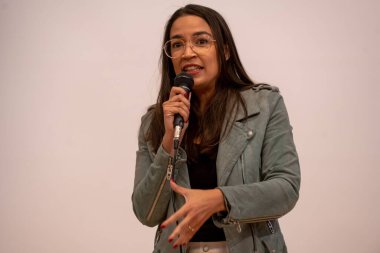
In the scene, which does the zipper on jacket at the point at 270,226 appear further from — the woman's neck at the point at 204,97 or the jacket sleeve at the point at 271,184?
the woman's neck at the point at 204,97

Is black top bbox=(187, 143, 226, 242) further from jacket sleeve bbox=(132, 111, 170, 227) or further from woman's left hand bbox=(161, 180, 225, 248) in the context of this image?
woman's left hand bbox=(161, 180, 225, 248)

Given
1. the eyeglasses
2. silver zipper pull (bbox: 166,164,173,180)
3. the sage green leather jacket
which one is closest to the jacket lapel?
the sage green leather jacket

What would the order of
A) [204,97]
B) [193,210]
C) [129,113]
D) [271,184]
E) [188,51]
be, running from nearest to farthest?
[193,210], [271,184], [188,51], [204,97], [129,113]

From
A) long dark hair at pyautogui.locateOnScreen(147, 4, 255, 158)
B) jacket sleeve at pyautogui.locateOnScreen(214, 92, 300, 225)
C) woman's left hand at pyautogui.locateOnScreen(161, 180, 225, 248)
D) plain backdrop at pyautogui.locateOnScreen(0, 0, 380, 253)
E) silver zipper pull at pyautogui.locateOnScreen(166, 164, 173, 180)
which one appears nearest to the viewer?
woman's left hand at pyautogui.locateOnScreen(161, 180, 225, 248)

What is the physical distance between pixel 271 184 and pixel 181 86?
14.4 inches

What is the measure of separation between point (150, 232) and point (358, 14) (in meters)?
1.70

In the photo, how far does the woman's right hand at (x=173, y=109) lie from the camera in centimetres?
119

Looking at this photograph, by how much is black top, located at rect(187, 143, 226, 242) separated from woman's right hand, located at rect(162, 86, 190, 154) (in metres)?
0.12

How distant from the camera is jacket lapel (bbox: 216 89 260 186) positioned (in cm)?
127

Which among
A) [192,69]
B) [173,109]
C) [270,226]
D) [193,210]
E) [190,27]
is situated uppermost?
[190,27]

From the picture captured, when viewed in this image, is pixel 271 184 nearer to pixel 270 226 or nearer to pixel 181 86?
pixel 270 226

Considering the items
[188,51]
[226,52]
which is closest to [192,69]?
[188,51]

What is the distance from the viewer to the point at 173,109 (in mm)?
1200

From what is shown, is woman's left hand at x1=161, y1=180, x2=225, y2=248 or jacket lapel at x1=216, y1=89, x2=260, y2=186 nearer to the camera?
woman's left hand at x1=161, y1=180, x2=225, y2=248
